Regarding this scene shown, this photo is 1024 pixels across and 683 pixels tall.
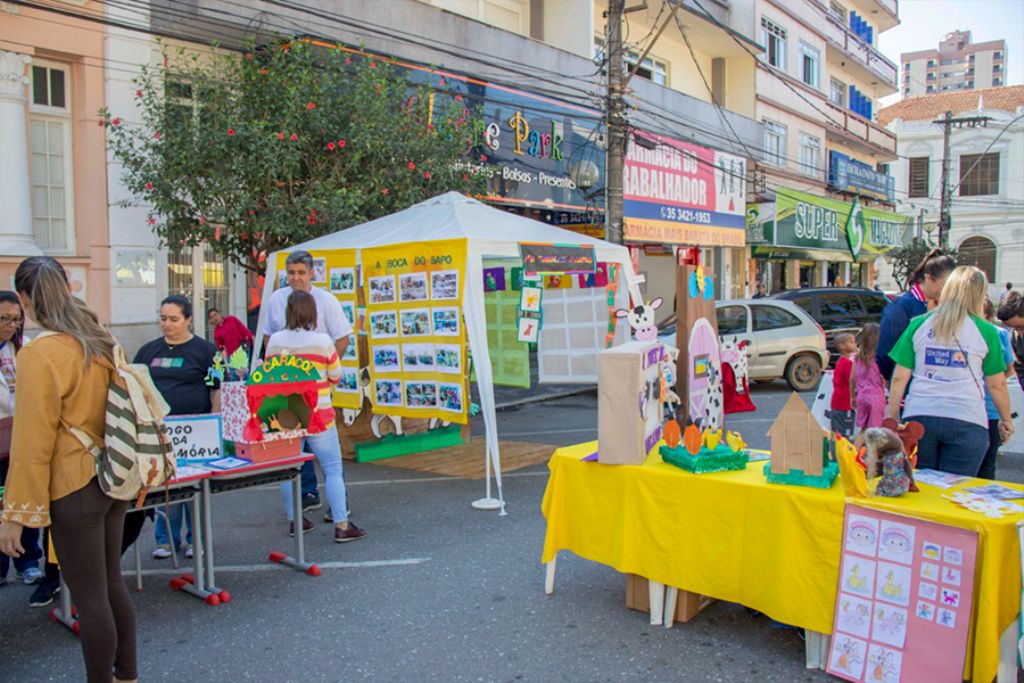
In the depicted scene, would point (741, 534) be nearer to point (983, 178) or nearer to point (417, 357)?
point (417, 357)

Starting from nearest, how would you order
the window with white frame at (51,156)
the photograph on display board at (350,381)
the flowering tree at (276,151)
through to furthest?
the photograph on display board at (350,381)
the flowering tree at (276,151)
the window with white frame at (51,156)

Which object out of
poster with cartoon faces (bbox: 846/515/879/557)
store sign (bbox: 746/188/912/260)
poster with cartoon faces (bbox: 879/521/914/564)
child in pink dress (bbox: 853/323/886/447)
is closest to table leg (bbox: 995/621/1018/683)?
poster with cartoon faces (bbox: 879/521/914/564)

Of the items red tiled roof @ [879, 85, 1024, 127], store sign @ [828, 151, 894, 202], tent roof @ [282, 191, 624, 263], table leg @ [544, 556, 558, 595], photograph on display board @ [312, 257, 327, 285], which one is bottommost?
table leg @ [544, 556, 558, 595]

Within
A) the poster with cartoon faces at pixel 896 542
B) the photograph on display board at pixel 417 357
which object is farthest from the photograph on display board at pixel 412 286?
the poster with cartoon faces at pixel 896 542

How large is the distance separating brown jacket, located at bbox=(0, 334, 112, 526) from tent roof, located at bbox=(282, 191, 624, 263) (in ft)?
13.6

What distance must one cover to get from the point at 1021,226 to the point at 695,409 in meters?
46.8

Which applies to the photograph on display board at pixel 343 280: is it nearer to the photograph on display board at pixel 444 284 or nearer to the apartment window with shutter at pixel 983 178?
the photograph on display board at pixel 444 284

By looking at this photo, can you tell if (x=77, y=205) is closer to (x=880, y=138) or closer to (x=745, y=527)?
(x=745, y=527)

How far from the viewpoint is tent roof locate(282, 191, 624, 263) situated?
7.39 meters

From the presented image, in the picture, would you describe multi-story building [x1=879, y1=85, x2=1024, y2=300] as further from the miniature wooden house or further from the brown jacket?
the brown jacket

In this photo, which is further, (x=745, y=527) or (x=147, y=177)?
(x=147, y=177)

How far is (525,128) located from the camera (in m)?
15.7

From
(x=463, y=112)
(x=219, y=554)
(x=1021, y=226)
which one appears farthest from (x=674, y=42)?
(x=1021, y=226)

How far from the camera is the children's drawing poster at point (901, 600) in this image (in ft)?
10.9
